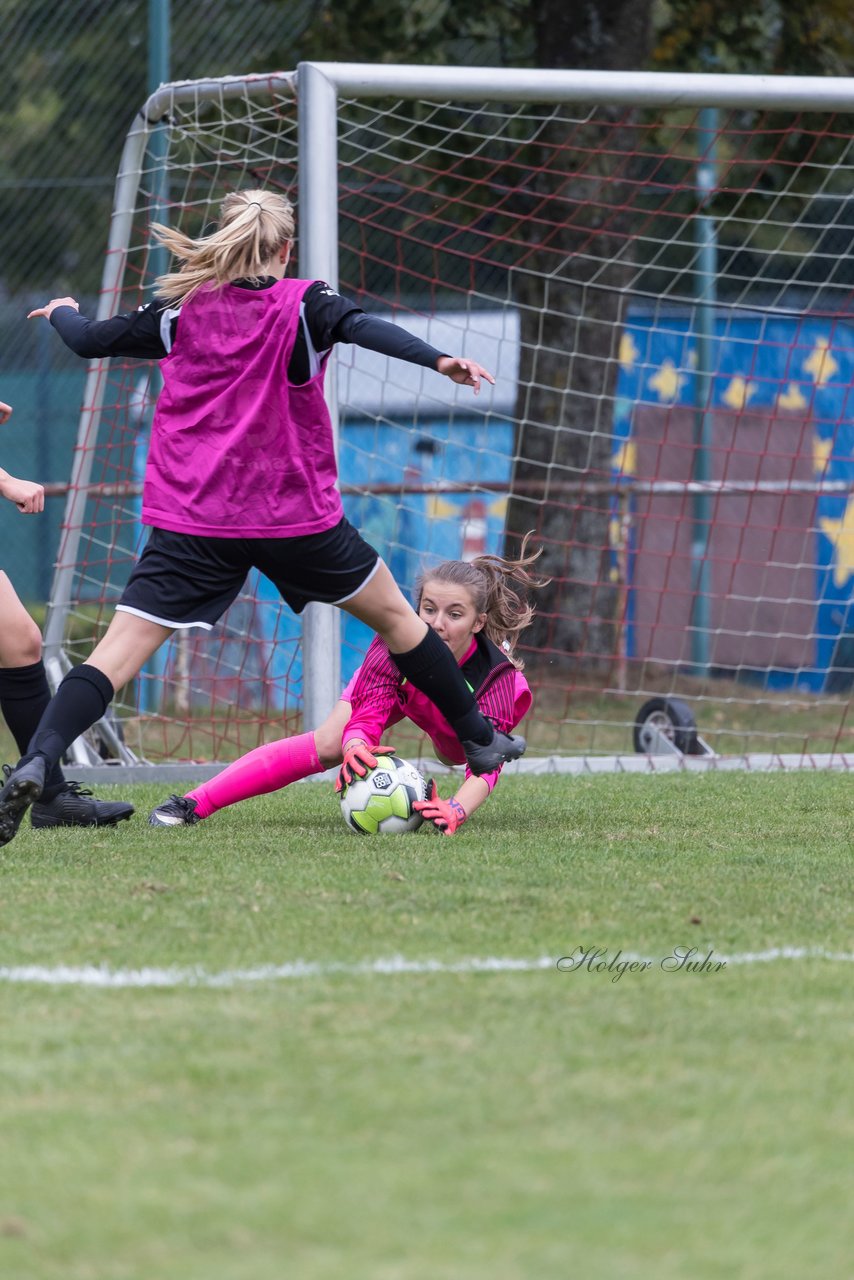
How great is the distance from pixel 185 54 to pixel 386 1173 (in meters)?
10.5

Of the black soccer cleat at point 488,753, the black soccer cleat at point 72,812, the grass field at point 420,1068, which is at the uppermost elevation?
the black soccer cleat at point 488,753

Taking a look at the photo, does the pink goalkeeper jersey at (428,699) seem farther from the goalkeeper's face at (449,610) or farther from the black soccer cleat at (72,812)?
the black soccer cleat at (72,812)

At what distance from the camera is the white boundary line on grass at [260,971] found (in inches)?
113

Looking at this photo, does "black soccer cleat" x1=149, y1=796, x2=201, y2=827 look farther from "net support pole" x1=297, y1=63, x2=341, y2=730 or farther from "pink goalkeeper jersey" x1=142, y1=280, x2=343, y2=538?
"net support pole" x1=297, y1=63, x2=341, y2=730

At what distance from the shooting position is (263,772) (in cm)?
480

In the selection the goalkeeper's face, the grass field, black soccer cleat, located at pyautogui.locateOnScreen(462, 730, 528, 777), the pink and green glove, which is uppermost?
the goalkeeper's face

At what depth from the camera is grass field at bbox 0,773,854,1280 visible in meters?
1.83

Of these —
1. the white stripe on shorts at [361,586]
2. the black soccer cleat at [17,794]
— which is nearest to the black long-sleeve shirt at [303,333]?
the white stripe on shorts at [361,586]

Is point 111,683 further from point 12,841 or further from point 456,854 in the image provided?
point 456,854

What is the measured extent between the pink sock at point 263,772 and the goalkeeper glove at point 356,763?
197 mm

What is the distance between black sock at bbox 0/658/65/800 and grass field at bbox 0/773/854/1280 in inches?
27.6

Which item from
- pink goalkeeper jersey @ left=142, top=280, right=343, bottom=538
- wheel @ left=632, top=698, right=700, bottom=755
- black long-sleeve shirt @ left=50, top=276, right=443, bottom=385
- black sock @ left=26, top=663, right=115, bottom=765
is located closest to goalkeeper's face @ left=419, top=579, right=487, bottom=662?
pink goalkeeper jersey @ left=142, top=280, right=343, bottom=538

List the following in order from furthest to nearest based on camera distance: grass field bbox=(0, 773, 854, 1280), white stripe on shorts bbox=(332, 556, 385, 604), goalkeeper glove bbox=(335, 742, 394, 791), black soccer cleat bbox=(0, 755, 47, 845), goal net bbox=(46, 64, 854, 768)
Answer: goal net bbox=(46, 64, 854, 768) → goalkeeper glove bbox=(335, 742, 394, 791) → white stripe on shorts bbox=(332, 556, 385, 604) → black soccer cleat bbox=(0, 755, 47, 845) → grass field bbox=(0, 773, 854, 1280)

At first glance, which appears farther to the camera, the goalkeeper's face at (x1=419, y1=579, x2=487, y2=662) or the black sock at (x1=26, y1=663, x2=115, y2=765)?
the goalkeeper's face at (x1=419, y1=579, x2=487, y2=662)
